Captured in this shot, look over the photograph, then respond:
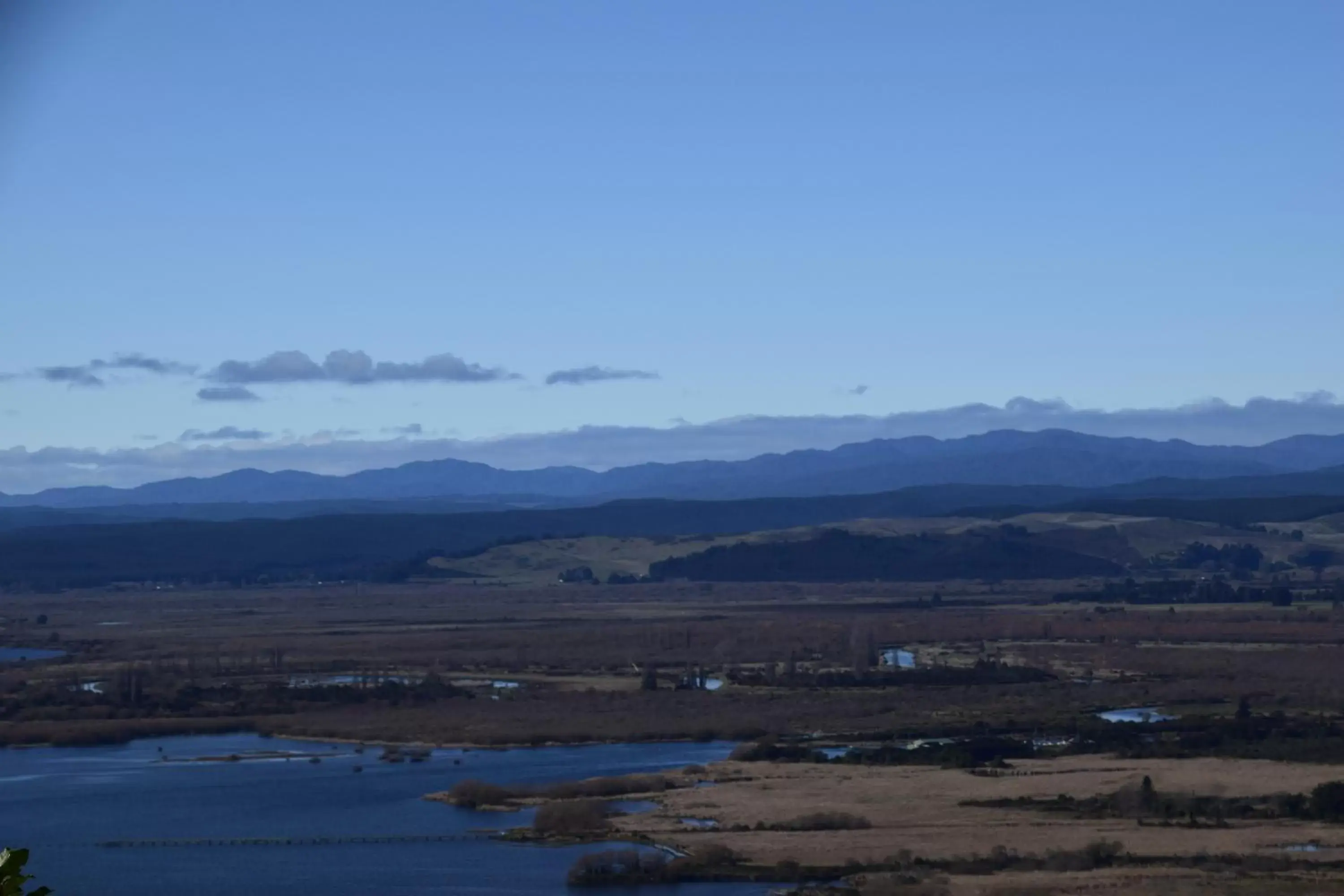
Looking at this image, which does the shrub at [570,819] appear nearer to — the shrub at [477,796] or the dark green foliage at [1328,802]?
the shrub at [477,796]

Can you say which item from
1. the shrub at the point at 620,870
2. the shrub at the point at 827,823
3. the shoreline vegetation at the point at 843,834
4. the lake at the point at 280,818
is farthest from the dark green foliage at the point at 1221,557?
the shrub at the point at 620,870

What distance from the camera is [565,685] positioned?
66.8 metres

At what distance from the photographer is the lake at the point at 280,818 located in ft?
112

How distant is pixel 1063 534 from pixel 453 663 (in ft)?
267

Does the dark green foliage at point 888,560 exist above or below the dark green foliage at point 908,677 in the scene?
above

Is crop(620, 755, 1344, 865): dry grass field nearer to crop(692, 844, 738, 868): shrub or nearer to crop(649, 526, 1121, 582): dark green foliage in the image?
crop(692, 844, 738, 868): shrub

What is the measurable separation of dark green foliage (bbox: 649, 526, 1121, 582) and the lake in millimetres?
85258

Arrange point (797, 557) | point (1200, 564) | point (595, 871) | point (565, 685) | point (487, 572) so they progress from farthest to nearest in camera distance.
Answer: point (487, 572)
point (797, 557)
point (1200, 564)
point (565, 685)
point (595, 871)

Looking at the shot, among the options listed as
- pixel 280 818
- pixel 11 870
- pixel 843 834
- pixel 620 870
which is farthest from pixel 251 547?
pixel 11 870

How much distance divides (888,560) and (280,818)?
Result: 4022 inches

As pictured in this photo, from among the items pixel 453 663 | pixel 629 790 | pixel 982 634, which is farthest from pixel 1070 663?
pixel 629 790

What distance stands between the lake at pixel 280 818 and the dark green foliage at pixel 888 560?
85.3 meters

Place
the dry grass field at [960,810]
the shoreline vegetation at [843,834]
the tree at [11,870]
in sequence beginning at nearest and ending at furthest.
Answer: the tree at [11,870] < the shoreline vegetation at [843,834] < the dry grass field at [960,810]

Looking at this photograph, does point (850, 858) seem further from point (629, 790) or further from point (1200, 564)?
point (1200, 564)
